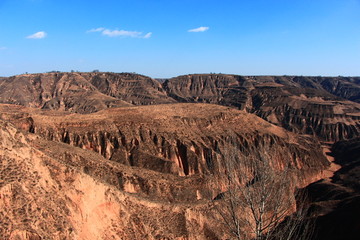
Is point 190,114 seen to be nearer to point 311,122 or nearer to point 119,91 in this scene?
point 311,122

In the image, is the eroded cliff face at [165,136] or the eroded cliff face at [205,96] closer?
the eroded cliff face at [165,136]

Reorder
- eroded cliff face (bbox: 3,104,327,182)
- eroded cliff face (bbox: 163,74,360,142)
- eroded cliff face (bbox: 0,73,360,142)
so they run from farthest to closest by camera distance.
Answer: eroded cliff face (bbox: 0,73,360,142) < eroded cliff face (bbox: 163,74,360,142) < eroded cliff face (bbox: 3,104,327,182)

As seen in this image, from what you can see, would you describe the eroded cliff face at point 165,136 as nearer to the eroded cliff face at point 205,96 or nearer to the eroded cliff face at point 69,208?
the eroded cliff face at point 69,208

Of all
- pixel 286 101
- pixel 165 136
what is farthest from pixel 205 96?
pixel 165 136

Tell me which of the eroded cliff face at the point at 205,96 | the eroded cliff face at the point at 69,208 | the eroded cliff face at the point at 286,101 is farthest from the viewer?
the eroded cliff face at the point at 205,96

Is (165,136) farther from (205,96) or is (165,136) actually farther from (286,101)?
(205,96)

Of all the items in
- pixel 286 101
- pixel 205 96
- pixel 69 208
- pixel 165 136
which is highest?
pixel 69 208

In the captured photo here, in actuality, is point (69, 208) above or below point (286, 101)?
above

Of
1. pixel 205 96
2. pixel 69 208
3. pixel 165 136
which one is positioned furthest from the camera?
pixel 205 96

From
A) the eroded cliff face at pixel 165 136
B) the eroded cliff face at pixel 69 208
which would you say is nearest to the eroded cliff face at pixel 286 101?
the eroded cliff face at pixel 165 136

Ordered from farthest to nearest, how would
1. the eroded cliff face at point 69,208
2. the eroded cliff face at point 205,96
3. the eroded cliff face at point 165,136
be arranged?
the eroded cliff face at point 205,96
the eroded cliff face at point 165,136
the eroded cliff face at point 69,208

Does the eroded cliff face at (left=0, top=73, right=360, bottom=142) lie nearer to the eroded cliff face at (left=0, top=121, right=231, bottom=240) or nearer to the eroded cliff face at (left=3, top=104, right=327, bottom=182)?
the eroded cliff face at (left=3, top=104, right=327, bottom=182)

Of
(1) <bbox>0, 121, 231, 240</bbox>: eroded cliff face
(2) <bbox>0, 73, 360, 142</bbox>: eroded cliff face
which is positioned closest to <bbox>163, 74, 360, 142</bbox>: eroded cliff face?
(2) <bbox>0, 73, 360, 142</bbox>: eroded cliff face
